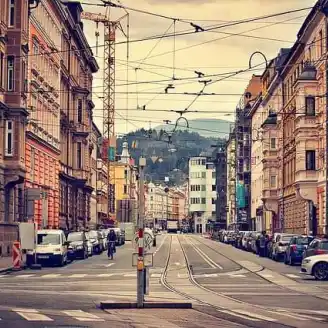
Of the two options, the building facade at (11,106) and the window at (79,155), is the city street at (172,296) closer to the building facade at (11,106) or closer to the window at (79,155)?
the building facade at (11,106)

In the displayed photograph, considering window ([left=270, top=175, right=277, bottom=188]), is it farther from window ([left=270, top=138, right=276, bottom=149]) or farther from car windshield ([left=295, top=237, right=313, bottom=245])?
car windshield ([left=295, top=237, right=313, bottom=245])

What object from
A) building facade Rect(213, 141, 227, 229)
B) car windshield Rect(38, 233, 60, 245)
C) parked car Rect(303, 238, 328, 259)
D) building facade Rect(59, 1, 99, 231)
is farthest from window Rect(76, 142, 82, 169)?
building facade Rect(213, 141, 227, 229)

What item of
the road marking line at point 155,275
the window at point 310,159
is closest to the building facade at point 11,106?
the road marking line at point 155,275

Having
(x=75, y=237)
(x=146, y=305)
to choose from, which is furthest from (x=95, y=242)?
(x=146, y=305)

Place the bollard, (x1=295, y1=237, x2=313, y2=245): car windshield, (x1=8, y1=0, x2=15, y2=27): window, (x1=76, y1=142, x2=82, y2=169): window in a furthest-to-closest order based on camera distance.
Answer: (x1=76, y1=142, x2=82, y2=169): window, (x1=8, y1=0, x2=15, y2=27): window, (x1=295, y1=237, x2=313, y2=245): car windshield, the bollard

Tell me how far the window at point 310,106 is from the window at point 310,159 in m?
2.73

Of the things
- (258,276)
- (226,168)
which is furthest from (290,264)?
(226,168)

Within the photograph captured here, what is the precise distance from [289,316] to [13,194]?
3802 cm

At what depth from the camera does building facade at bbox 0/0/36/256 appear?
5431 centimetres

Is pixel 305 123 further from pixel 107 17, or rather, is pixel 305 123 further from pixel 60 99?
pixel 107 17

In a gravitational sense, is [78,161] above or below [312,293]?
above

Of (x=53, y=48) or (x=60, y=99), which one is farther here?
(x=60, y=99)

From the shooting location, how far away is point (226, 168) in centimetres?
17988

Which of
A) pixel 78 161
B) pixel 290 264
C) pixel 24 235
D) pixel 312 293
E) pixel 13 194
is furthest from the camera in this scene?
pixel 78 161
